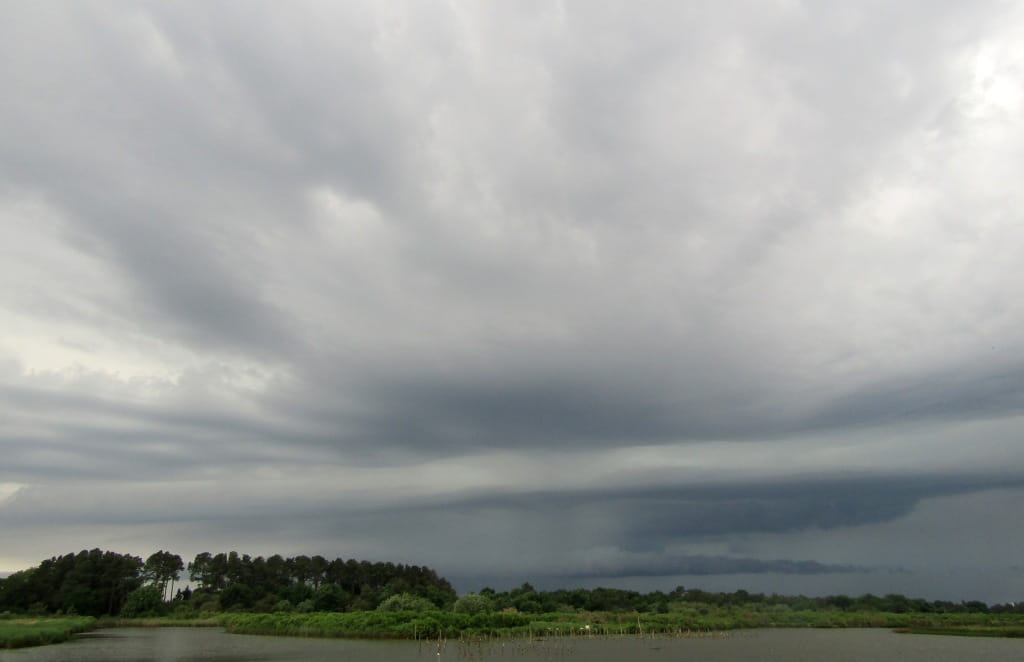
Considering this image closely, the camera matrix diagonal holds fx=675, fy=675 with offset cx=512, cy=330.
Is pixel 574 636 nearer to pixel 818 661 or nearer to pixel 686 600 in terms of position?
pixel 818 661

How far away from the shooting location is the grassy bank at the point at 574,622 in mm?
A: 66688

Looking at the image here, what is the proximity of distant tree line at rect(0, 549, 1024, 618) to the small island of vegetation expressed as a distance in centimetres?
21

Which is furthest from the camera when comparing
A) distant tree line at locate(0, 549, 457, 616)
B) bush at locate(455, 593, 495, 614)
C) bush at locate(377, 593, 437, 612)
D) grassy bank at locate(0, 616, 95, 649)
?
distant tree line at locate(0, 549, 457, 616)

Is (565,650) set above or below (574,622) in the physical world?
below

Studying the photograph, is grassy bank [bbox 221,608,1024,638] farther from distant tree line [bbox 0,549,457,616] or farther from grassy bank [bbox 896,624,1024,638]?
distant tree line [bbox 0,549,457,616]

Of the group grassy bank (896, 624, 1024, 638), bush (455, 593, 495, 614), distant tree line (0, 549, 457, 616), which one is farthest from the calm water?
distant tree line (0, 549, 457, 616)

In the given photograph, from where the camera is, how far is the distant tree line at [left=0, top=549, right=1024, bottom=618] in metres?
104

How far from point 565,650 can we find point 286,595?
292 ft

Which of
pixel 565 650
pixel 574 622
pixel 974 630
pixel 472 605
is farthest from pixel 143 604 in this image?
pixel 974 630

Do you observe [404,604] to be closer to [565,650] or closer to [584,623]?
[584,623]

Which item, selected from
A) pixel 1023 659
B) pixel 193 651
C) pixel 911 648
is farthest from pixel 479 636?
pixel 1023 659

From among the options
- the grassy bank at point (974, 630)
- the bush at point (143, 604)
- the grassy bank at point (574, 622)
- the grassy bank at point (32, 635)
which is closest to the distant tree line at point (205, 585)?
the bush at point (143, 604)

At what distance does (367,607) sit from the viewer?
4050 inches

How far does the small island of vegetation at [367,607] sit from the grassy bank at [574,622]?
0.50 ft
